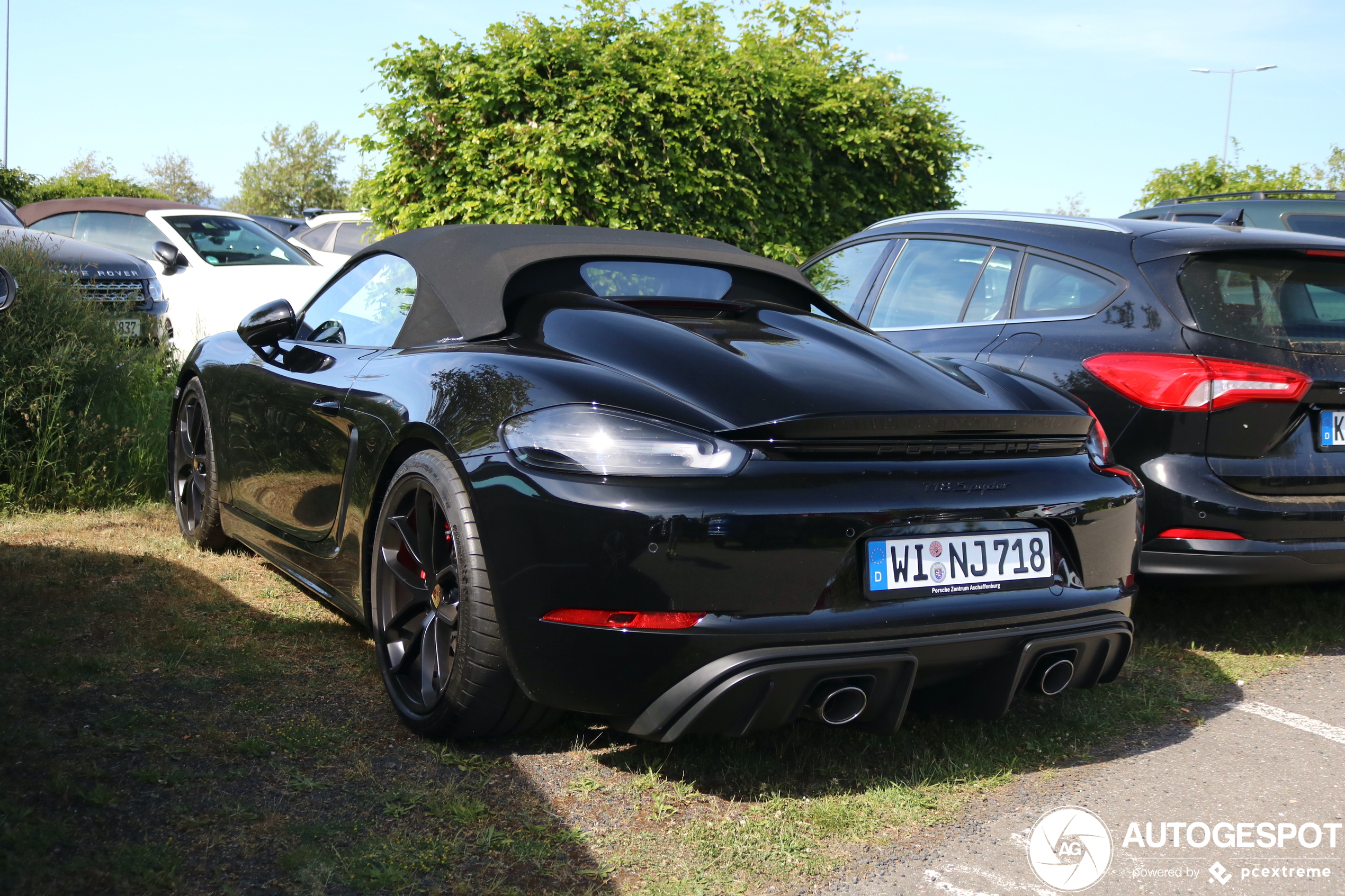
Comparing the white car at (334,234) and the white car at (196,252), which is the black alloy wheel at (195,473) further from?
the white car at (334,234)

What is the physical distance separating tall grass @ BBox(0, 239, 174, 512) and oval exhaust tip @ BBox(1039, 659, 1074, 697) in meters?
4.50

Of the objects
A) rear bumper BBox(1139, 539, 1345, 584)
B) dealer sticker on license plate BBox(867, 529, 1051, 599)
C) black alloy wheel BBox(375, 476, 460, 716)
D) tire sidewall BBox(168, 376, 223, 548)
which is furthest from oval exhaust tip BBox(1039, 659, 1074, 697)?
tire sidewall BBox(168, 376, 223, 548)

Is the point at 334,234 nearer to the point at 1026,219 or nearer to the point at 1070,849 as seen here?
the point at 1026,219

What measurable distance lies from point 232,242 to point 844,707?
34.0 ft

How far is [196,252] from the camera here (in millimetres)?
10883

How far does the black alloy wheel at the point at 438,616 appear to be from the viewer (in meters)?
2.73

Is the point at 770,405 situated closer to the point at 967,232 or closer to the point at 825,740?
the point at 825,740

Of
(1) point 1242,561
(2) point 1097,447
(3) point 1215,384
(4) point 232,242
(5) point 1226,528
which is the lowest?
(1) point 1242,561

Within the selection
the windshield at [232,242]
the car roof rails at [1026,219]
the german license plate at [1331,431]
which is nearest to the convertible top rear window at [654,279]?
the car roof rails at [1026,219]

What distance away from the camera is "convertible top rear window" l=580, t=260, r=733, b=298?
343cm

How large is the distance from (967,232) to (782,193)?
196 inches

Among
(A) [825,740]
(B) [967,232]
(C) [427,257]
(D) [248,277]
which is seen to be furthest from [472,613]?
(D) [248,277]

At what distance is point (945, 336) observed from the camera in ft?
15.6

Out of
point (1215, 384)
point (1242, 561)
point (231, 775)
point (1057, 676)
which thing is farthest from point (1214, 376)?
point (231, 775)
